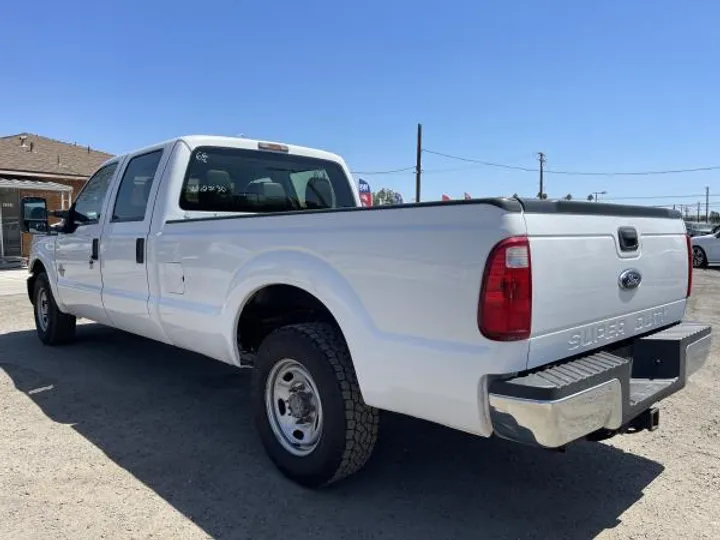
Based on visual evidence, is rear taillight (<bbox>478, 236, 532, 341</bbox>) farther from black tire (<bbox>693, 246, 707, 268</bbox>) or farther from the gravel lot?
black tire (<bbox>693, 246, 707, 268</bbox>)

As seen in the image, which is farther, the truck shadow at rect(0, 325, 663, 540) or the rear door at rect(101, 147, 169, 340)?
the rear door at rect(101, 147, 169, 340)

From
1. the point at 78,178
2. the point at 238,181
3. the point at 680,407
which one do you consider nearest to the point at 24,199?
the point at 78,178

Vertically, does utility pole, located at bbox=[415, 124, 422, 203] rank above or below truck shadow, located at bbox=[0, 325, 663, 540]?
above

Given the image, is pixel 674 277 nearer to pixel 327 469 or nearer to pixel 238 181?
pixel 327 469

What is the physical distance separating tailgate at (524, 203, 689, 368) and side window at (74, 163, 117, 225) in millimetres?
4298

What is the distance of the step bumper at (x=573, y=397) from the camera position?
2273 millimetres

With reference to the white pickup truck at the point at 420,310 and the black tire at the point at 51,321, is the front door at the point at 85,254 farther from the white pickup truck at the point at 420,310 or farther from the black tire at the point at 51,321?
the white pickup truck at the point at 420,310

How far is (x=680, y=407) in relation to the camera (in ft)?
15.3

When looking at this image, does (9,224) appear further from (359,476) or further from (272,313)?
(359,476)

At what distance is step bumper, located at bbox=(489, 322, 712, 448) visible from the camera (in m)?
2.27

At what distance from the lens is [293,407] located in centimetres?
332

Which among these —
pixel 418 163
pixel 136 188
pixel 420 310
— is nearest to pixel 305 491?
pixel 420 310

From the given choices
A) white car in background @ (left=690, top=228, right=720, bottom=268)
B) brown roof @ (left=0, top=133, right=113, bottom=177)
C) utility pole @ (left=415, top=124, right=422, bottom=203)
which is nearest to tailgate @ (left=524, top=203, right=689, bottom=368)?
A: white car in background @ (left=690, top=228, right=720, bottom=268)

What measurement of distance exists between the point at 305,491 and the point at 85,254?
3431 mm
